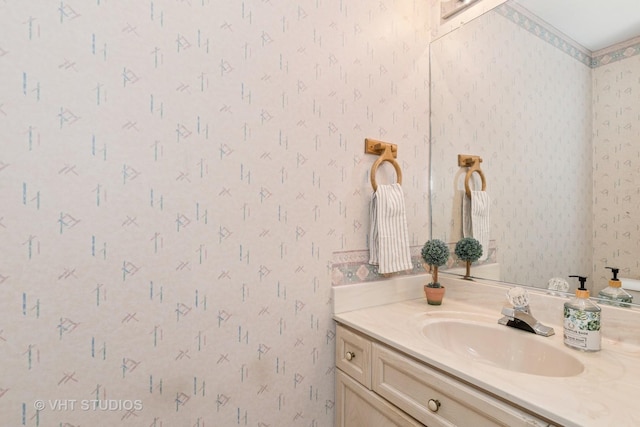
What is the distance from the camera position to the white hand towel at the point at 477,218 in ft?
4.48

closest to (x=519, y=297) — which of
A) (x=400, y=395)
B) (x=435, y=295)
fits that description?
(x=435, y=295)

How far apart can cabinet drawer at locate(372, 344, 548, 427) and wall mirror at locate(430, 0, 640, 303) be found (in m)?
0.62

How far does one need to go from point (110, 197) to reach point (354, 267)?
33.5 inches

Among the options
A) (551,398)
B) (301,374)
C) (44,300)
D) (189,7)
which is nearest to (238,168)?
(189,7)

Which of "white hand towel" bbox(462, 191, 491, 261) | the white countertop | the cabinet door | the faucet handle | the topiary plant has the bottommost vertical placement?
the cabinet door

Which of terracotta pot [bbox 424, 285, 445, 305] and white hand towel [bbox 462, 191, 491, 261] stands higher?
white hand towel [bbox 462, 191, 491, 261]

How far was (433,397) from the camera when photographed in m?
0.83

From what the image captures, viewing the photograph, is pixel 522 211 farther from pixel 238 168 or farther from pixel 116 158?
pixel 116 158

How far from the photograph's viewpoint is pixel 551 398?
65 centimetres

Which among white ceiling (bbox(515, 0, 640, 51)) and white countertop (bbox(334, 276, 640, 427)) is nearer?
white countertop (bbox(334, 276, 640, 427))

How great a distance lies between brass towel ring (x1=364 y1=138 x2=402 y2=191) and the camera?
1289 mm

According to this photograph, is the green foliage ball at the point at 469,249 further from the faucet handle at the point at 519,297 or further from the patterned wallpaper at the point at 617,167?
the patterned wallpaper at the point at 617,167

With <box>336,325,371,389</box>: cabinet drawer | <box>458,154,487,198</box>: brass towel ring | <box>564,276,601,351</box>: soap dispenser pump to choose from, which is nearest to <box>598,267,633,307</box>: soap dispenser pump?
<box>564,276,601,351</box>: soap dispenser pump

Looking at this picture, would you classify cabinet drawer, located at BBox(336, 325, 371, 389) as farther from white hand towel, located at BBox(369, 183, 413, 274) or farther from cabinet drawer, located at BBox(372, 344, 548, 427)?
white hand towel, located at BBox(369, 183, 413, 274)
